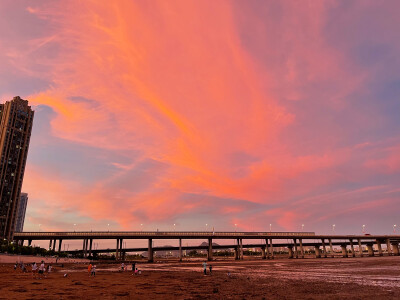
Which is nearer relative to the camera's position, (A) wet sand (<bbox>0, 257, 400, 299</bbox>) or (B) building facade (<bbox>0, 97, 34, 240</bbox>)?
(A) wet sand (<bbox>0, 257, 400, 299</bbox>)

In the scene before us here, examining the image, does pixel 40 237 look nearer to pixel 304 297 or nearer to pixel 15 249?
pixel 15 249

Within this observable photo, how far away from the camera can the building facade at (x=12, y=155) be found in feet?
513

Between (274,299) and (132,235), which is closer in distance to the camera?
(274,299)

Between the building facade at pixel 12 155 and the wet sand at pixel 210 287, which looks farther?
the building facade at pixel 12 155

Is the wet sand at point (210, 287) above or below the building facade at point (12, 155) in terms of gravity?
below

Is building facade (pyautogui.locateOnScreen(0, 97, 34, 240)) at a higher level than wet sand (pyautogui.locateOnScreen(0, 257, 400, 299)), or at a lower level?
higher

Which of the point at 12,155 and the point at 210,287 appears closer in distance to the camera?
the point at 210,287

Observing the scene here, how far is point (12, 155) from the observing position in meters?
166

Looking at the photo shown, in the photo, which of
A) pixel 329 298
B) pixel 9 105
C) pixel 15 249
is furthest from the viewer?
pixel 9 105

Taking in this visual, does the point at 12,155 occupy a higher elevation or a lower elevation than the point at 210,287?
higher

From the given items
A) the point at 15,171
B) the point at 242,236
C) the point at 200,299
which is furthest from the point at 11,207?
the point at 200,299

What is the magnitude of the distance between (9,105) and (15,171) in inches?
1609

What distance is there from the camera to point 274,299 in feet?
71.2

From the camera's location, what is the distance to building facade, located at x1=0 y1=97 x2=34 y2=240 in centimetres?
15638
